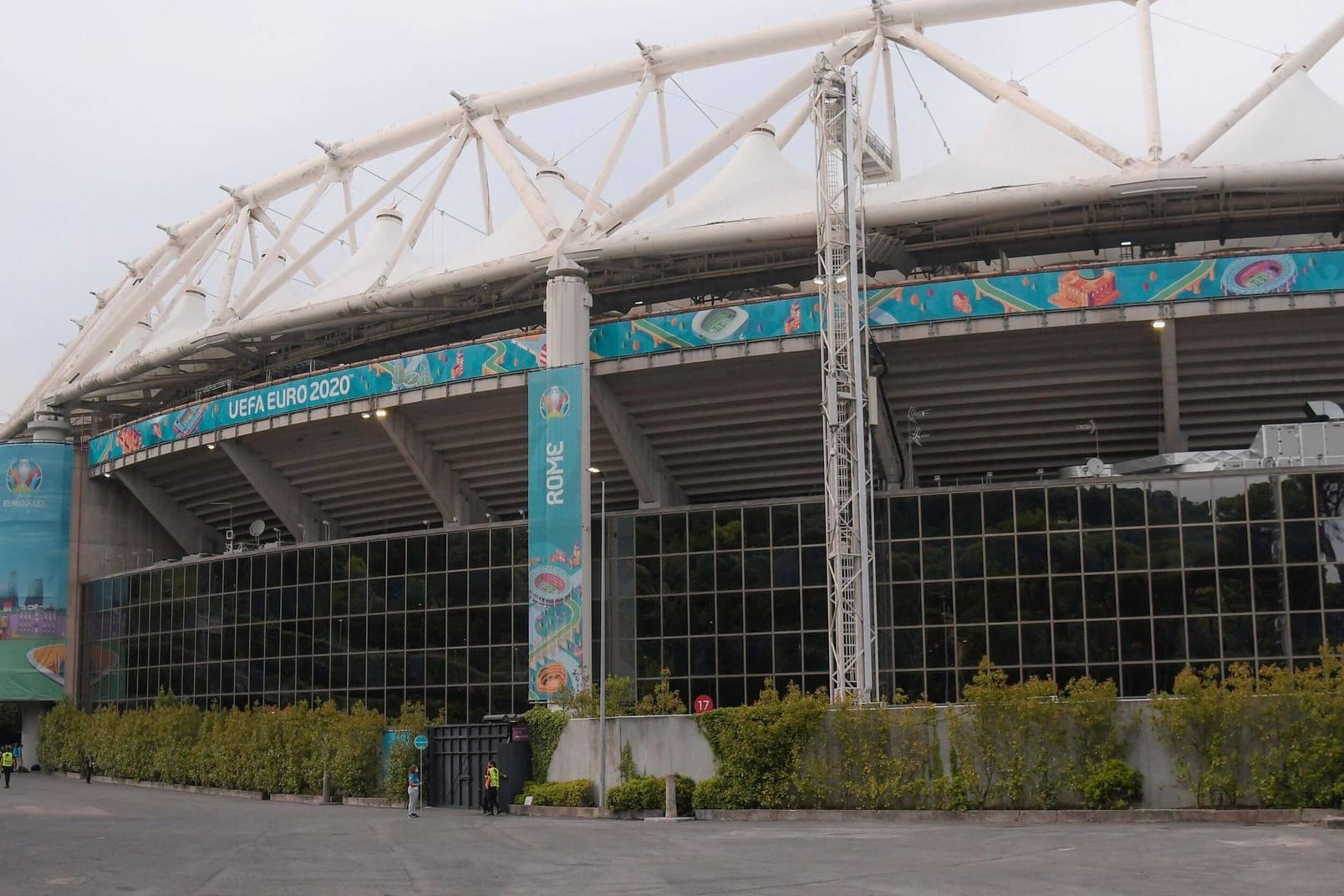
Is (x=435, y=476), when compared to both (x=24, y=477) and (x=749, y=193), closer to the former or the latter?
(x=749, y=193)

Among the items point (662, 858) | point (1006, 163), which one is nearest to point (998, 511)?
point (1006, 163)

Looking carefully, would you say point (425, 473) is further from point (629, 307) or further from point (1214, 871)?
point (1214, 871)

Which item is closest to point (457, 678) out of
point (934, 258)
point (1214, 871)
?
point (934, 258)

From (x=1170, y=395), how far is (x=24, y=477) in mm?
50666

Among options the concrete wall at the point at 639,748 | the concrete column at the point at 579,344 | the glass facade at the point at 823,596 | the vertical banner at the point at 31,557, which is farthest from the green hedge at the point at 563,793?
the vertical banner at the point at 31,557

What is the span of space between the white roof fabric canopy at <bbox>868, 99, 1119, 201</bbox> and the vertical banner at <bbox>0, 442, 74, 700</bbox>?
4128 cm

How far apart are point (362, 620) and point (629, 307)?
1554 cm

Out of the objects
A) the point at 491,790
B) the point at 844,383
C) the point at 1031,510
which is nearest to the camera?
the point at 491,790

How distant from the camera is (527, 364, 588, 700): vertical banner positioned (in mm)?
50969

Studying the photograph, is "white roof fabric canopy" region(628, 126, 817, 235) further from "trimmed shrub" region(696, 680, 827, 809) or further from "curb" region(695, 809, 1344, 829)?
"curb" region(695, 809, 1344, 829)

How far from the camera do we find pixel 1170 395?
5000 cm

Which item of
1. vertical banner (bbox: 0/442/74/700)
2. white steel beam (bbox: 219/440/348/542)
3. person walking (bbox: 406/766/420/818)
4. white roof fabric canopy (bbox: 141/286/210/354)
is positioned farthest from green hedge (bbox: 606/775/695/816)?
vertical banner (bbox: 0/442/74/700)

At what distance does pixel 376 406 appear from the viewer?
188 ft

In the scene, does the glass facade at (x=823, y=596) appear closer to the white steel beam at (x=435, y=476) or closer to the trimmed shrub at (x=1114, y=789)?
the white steel beam at (x=435, y=476)
